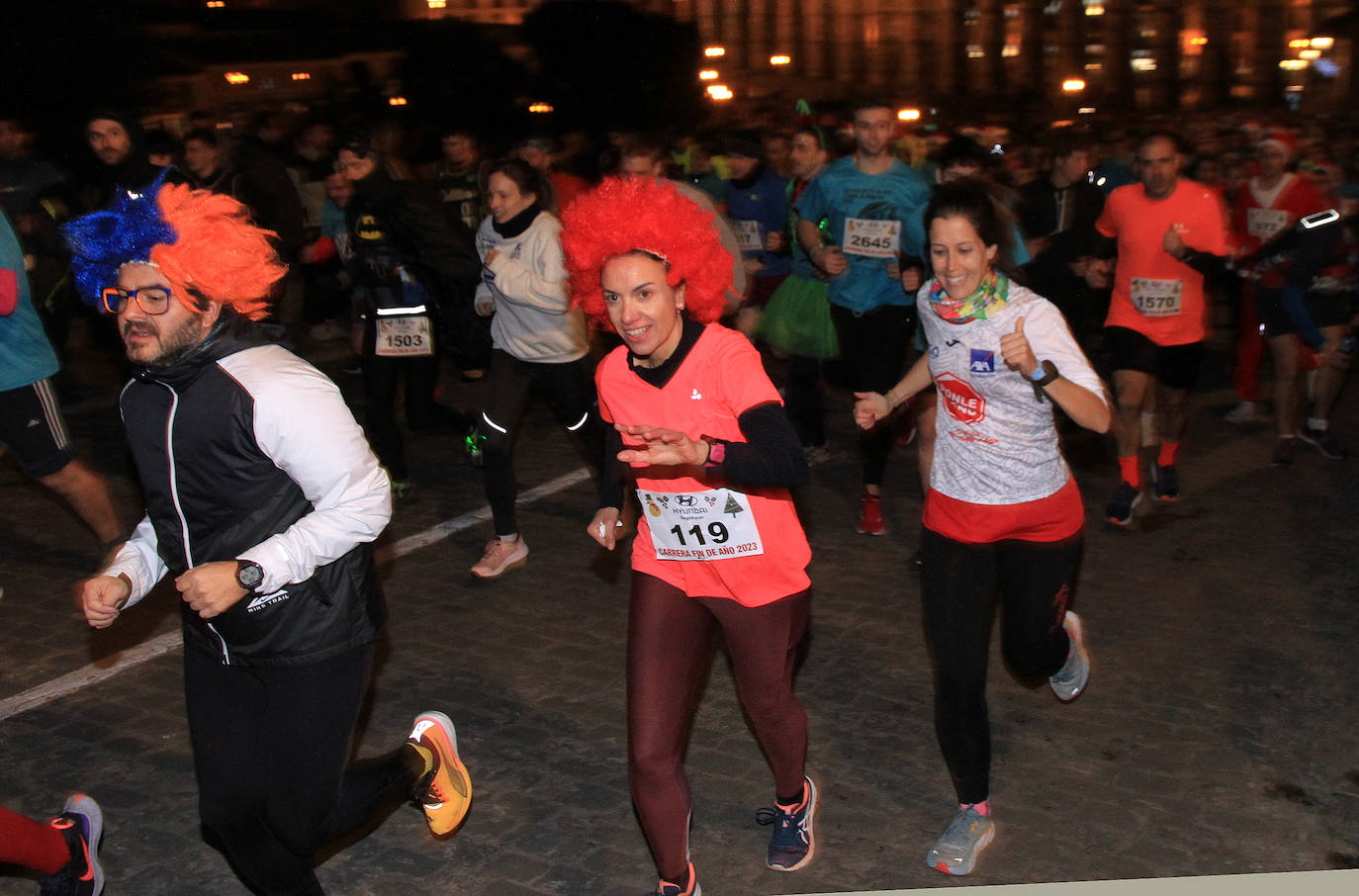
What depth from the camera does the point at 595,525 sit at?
380cm

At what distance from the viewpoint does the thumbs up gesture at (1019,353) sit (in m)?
3.62

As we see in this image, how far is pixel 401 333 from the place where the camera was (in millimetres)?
7176

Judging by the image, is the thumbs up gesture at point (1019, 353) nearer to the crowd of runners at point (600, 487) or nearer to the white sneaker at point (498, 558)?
the crowd of runners at point (600, 487)

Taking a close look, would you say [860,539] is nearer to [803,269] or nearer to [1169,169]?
[803,269]

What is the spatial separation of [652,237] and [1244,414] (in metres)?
7.26

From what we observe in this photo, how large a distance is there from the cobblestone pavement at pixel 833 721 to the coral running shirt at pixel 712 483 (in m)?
1.01

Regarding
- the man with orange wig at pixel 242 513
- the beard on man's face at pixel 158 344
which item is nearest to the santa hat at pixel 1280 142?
the man with orange wig at pixel 242 513

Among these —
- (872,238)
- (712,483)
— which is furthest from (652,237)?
(872,238)

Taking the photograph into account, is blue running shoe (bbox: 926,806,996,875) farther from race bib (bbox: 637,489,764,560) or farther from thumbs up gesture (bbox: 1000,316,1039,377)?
thumbs up gesture (bbox: 1000,316,1039,377)

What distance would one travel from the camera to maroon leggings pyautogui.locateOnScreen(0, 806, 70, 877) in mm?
3322

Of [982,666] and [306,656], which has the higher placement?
[306,656]

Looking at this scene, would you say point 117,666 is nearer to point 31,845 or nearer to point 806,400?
point 31,845

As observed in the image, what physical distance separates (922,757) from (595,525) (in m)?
1.70

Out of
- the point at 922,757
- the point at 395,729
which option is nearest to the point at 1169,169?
the point at 922,757
